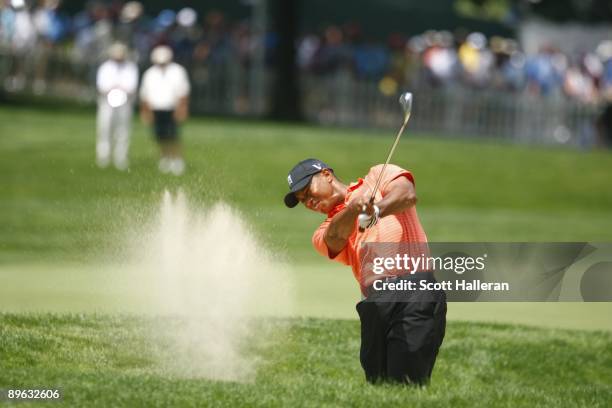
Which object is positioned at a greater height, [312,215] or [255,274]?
[255,274]

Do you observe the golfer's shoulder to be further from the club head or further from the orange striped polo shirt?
the club head

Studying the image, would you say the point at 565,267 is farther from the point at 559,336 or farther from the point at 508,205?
the point at 508,205

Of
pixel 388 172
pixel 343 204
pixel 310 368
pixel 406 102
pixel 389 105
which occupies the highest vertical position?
pixel 406 102

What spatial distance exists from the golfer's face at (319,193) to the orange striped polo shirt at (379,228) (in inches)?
3.4

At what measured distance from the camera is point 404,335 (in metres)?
7.82

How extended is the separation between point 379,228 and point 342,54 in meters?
25.4

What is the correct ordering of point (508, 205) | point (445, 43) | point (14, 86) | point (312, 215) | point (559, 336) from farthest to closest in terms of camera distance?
point (445, 43)
point (14, 86)
point (508, 205)
point (312, 215)
point (559, 336)

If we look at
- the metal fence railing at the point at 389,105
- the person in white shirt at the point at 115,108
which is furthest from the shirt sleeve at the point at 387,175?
the metal fence railing at the point at 389,105

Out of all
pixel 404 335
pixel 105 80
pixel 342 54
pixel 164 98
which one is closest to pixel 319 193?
pixel 404 335

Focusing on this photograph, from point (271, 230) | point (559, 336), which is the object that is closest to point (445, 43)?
point (271, 230)

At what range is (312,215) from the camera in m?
23.6

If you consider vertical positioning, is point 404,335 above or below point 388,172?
below

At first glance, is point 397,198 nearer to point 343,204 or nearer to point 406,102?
point 343,204

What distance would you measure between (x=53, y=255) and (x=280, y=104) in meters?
15.6
